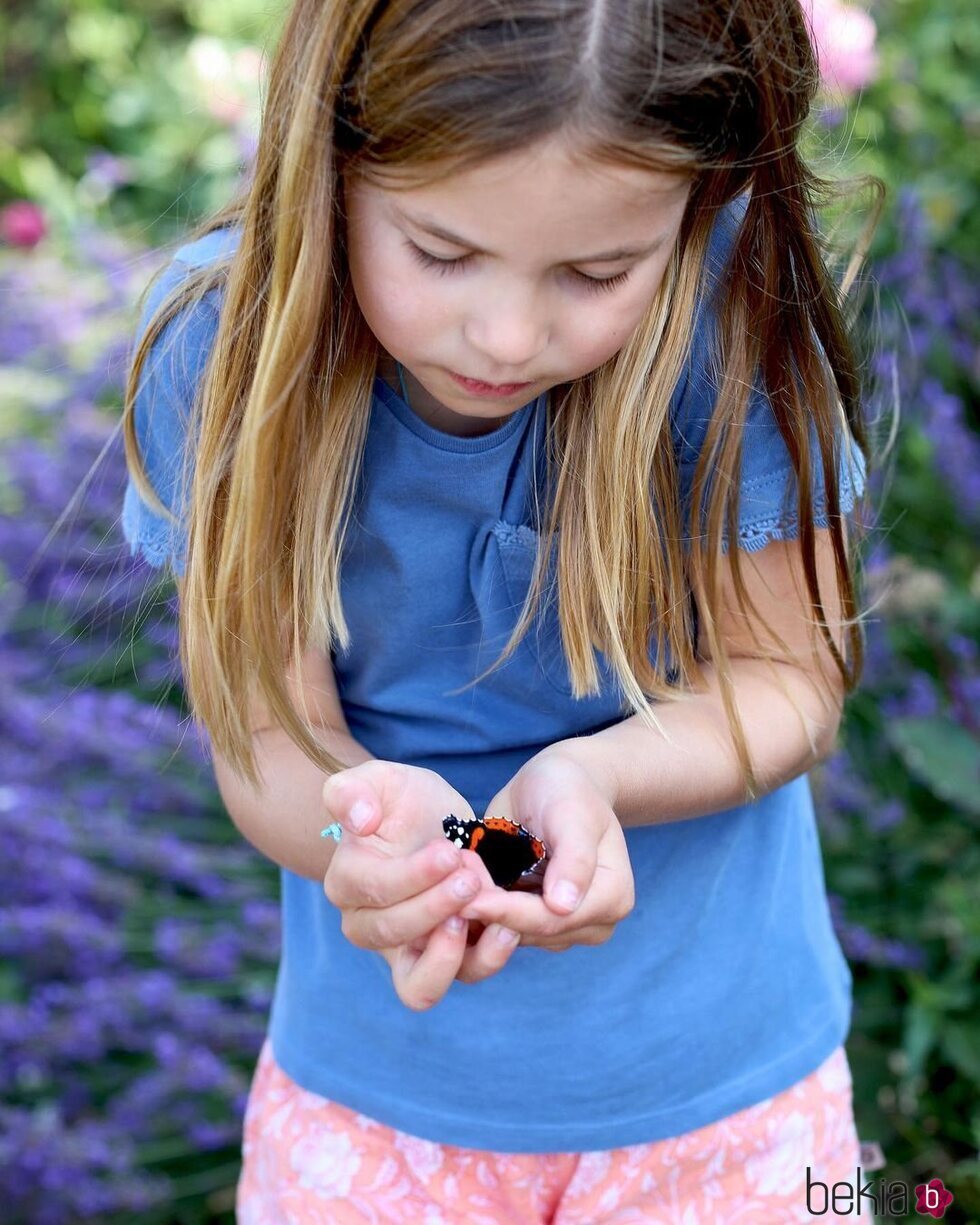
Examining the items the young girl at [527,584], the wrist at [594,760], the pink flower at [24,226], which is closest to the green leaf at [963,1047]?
the young girl at [527,584]

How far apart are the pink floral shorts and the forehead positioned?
0.73 meters

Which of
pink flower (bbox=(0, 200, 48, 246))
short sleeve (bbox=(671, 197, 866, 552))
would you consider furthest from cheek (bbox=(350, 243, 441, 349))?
pink flower (bbox=(0, 200, 48, 246))

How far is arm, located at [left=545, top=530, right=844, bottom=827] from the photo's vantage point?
1095 mm

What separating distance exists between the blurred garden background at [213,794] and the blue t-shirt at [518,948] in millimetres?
457

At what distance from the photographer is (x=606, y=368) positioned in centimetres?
108

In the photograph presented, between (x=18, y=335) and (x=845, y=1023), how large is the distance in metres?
1.91

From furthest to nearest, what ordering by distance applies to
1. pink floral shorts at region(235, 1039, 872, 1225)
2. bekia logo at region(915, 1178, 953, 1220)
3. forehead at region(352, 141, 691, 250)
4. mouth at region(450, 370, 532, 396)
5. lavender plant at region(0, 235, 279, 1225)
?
1. lavender plant at region(0, 235, 279, 1225)
2. bekia logo at region(915, 1178, 953, 1220)
3. pink floral shorts at region(235, 1039, 872, 1225)
4. mouth at region(450, 370, 532, 396)
5. forehead at region(352, 141, 691, 250)

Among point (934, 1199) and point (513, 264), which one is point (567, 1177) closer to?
point (934, 1199)

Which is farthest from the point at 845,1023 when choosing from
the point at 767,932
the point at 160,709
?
the point at 160,709

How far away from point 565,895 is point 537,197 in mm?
415

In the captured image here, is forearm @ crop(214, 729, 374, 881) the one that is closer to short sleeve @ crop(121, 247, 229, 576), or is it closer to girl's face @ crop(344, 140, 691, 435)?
short sleeve @ crop(121, 247, 229, 576)

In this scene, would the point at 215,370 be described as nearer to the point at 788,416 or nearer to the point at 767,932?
the point at 788,416

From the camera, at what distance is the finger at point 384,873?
0.89 m

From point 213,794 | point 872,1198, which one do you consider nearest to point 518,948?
point 872,1198
